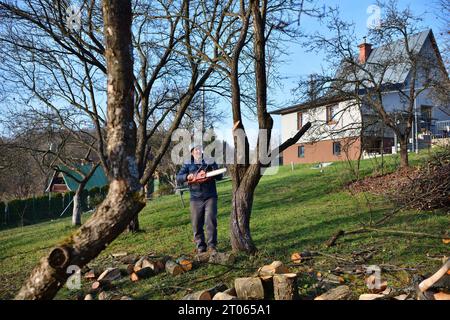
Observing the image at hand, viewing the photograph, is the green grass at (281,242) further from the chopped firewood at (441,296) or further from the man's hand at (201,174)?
the man's hand at (201,174)

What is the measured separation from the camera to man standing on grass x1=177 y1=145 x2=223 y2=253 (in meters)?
6.76

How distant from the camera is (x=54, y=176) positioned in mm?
42219

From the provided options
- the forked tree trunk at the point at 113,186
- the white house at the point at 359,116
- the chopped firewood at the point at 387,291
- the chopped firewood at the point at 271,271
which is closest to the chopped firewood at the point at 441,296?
the chopped firewood at the point at 387,291

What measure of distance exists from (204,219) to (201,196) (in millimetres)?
446

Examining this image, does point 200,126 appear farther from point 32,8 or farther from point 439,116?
point 439,116

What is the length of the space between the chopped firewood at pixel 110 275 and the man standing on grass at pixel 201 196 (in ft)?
4.80

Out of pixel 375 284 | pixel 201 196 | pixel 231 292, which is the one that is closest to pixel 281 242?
pixel 201 196

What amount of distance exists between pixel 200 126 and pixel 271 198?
12.4 ft

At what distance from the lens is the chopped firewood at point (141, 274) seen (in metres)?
5.64

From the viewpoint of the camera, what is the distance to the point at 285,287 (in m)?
4.36

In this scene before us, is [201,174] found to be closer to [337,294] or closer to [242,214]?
[242,214]

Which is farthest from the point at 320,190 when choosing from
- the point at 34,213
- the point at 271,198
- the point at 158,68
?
the point at 34,213

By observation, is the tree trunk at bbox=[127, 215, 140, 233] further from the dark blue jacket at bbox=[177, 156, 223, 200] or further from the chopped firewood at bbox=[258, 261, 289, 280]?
the chopped firewood at bbox=[258, 261, 289, 280]
